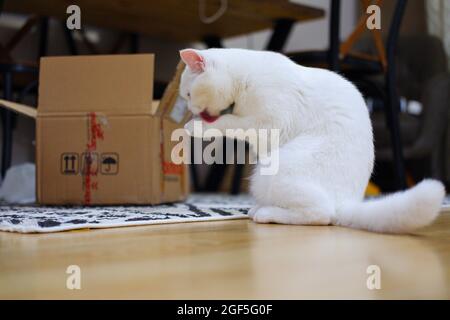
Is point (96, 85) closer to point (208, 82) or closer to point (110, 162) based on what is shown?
point (110, 162)

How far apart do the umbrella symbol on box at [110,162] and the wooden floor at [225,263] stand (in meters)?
0.55

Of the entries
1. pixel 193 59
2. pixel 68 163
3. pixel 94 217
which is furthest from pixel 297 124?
pixel 68 163

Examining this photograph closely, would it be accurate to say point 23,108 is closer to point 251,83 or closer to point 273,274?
point 251,83

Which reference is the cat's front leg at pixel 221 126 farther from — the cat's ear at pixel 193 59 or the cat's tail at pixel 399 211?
the cat's tail at pixel 399 211

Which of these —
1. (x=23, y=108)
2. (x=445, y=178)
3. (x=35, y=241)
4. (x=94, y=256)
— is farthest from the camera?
(x=445, y=178)

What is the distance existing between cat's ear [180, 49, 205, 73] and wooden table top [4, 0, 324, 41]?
91 cm

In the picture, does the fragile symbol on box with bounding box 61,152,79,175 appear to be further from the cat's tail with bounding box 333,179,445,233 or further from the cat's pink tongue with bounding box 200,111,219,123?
the cat's tail with bounding box 333,179,445,233

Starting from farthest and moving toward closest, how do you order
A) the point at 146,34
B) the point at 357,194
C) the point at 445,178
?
1. the point at 445,178
2. the point at 146,34
3. the point at 357,194

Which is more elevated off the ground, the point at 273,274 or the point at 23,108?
the point at 23,108

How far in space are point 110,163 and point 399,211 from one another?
0.96 meters

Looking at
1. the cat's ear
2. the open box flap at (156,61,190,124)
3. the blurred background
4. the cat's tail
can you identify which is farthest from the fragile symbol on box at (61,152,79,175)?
the cat's tail
